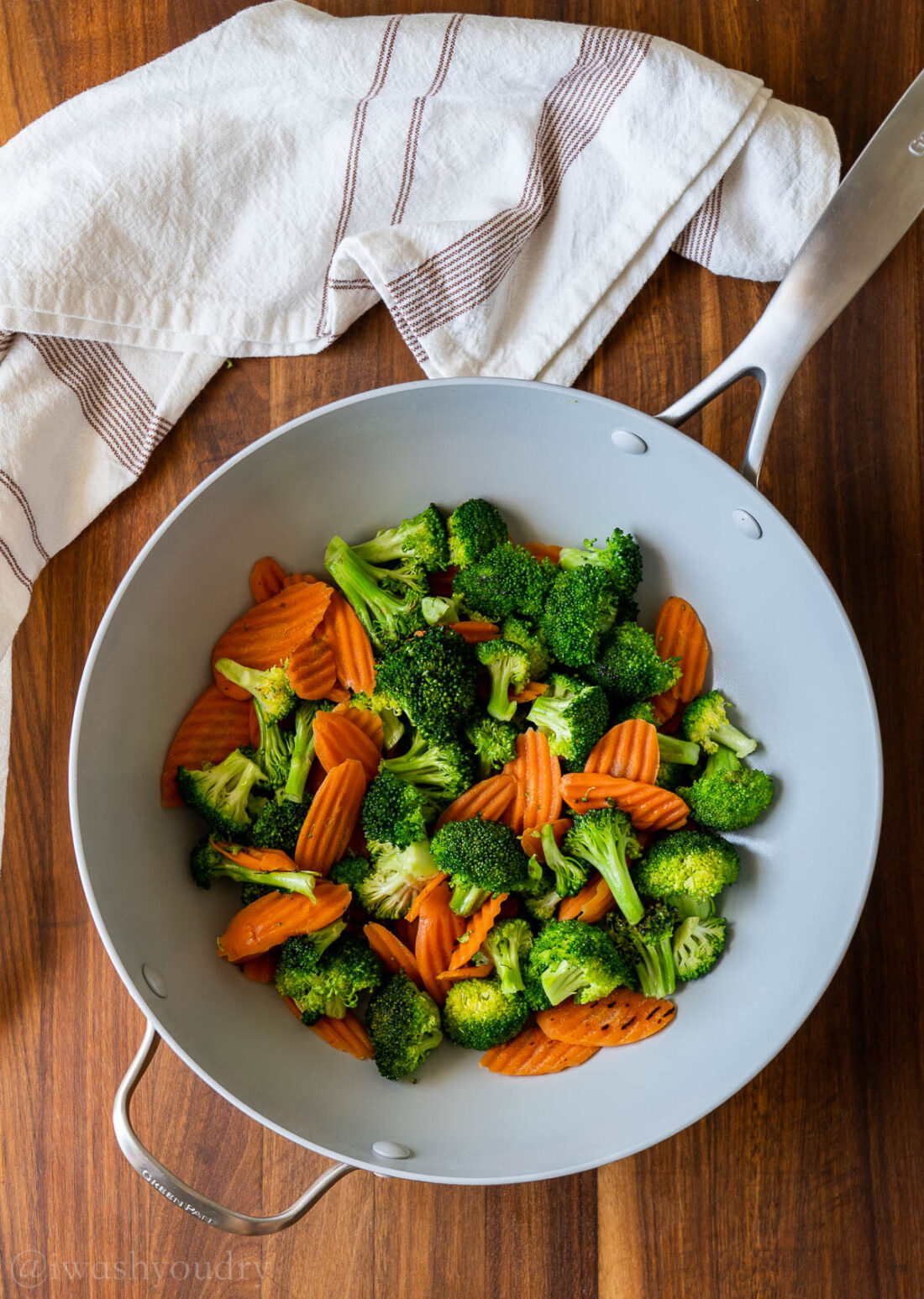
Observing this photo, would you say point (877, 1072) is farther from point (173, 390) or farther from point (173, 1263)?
point (173, 390)

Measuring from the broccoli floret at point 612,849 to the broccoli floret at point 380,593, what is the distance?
258mm

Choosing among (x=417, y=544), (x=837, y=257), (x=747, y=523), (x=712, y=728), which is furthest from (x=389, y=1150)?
(x=837, y=257)

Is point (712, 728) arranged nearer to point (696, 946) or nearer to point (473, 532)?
point (696, 946)

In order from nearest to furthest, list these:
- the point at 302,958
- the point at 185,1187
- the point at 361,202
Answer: the point at 185,1187
the point at 302,958
the point at 361,202

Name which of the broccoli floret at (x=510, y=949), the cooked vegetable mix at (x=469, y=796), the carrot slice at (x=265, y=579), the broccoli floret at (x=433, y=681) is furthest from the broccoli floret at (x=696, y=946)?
the carrot slice at (x=265, y=579)

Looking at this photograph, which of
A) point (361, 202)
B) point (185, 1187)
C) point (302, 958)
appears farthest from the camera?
point (361, 202)

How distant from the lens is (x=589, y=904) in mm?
1300

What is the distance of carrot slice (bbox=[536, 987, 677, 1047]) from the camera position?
1.29m

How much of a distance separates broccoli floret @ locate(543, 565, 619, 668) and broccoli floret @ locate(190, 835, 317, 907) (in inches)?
18.0

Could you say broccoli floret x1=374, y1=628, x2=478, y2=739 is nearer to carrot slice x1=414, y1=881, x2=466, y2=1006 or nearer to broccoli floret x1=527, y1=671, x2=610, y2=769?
broccoli floret x1=527, y1=671, x2=610, y2=769

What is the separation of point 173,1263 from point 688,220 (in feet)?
5.62

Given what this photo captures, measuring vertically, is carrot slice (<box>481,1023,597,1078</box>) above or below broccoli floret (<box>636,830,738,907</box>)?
below

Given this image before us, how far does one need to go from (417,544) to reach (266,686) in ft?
0.95

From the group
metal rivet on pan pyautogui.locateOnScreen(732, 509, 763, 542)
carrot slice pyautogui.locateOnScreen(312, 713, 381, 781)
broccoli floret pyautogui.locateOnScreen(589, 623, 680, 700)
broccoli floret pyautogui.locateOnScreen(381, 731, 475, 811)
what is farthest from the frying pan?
broccoli floret pyautogui.locateOnScreen(381, 731, 475, 811)
